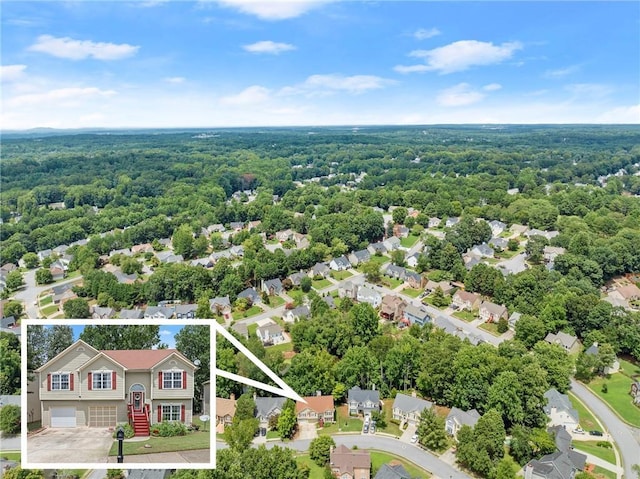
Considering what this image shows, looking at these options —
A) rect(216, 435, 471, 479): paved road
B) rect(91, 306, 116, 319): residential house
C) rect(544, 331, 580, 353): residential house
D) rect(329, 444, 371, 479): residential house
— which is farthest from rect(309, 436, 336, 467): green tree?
rect(91, 306, 116, 319): residential house

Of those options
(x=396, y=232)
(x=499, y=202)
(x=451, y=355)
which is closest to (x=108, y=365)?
(x=451, y=355)

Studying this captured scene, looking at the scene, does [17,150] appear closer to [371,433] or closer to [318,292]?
[318,292]

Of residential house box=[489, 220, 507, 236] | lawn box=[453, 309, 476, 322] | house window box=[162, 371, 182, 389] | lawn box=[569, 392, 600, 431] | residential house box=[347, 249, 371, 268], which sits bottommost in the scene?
lawn box=[569, 392, 600, 431]

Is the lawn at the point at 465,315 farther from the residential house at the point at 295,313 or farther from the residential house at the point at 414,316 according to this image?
the residential house at the point at 295,313

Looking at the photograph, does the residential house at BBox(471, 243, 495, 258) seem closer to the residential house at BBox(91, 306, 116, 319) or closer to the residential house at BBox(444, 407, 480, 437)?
A: the residential house at BBox(444, 407, 480, 437)

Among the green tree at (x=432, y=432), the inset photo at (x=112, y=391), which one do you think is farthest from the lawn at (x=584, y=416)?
the inset photo at (x=112, y=391)

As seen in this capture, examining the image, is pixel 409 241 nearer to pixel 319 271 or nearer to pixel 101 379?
pixel 319 271
